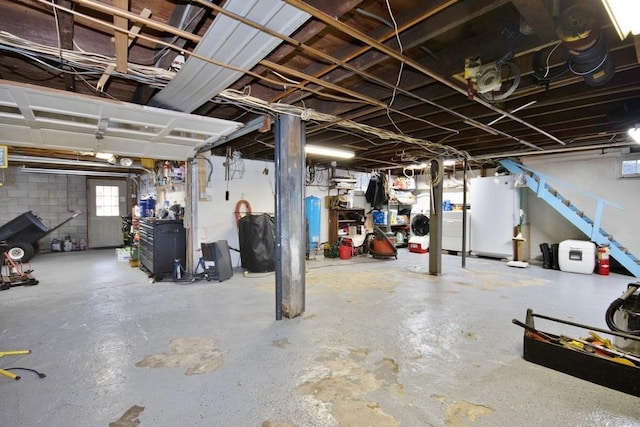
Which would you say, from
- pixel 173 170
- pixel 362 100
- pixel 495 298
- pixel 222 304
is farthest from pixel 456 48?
pixel 173 170

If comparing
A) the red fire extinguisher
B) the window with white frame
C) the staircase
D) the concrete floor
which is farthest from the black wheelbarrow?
the red fire extinguisher

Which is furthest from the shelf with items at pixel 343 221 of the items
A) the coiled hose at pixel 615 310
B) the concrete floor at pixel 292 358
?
the coiled hose at pixel 615 310

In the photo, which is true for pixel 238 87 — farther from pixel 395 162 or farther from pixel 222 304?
pixel 395 162

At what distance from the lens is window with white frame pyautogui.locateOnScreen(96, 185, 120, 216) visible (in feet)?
30.0

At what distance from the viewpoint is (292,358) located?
256 centimetres

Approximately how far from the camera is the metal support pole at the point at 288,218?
134 inches

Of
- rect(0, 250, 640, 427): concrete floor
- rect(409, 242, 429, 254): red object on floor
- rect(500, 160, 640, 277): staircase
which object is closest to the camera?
rect(0, 250, 640, 427): concrete floor

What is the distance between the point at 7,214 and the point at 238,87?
893 cm

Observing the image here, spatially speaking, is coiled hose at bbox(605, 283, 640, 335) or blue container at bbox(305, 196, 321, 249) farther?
blue container at bbox(305, 196, 321, 249)

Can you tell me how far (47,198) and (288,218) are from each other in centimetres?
892

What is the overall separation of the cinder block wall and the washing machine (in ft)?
32.8

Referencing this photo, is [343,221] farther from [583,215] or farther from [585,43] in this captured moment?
[585,43]

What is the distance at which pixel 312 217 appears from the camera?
7523 mm

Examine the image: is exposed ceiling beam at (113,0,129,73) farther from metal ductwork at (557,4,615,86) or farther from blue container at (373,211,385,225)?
blue container at (373,211,385,225)
